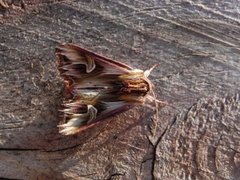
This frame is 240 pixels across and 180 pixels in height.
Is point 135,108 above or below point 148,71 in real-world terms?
below

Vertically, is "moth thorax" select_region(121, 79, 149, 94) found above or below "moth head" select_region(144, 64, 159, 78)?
below

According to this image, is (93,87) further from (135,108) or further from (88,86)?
(135,108)

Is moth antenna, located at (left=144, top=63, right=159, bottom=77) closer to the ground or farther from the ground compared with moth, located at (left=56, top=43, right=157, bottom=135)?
farther from the ground

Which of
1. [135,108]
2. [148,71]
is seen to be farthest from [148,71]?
[135,108]

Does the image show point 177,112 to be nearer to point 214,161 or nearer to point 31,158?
point 214,161

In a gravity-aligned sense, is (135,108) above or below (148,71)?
below
